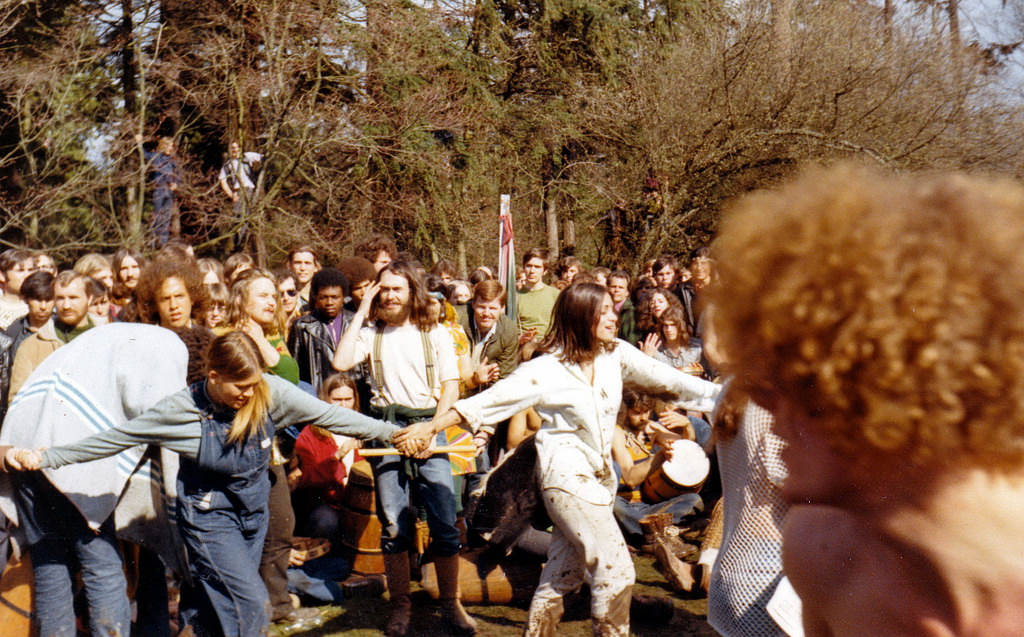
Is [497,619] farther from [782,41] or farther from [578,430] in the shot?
[782,41]

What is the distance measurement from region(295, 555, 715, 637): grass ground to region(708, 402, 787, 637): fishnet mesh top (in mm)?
2536

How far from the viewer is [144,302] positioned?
16.3 ft

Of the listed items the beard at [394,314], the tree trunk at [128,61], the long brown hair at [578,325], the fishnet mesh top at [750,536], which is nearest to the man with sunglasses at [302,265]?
the beard at [394,314]

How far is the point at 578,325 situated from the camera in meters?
4.50

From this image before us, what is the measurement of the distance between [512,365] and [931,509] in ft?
20.7

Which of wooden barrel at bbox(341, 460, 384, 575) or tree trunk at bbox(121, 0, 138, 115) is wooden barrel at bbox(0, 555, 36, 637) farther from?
tree trunk at bbox(121, 0, 138, 115)

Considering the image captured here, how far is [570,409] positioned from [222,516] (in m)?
1.61

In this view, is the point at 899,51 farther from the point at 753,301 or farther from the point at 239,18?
the point at 753,301

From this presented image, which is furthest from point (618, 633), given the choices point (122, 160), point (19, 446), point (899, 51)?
point (899, 51)

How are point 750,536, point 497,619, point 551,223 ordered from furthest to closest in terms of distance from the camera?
point 551,223
point 497,619
point 750,536

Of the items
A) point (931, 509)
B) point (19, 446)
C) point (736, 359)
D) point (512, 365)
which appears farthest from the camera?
point (512, 365)

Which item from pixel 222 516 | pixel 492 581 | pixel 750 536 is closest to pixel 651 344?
pixel 492 581

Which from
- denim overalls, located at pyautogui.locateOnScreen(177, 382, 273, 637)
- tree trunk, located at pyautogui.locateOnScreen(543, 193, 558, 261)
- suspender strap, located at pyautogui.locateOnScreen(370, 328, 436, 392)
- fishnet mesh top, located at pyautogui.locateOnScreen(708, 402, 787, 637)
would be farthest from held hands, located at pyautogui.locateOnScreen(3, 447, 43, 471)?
tree trunk, located at pyautogui.locateOnScreen(543, 193, 558, 261)

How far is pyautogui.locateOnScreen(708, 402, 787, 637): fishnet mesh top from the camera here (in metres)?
2.88
